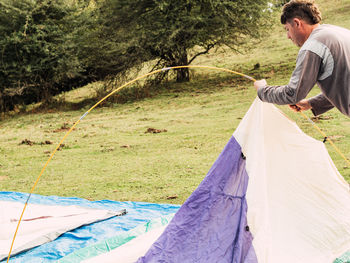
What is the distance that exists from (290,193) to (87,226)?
2.37 meters

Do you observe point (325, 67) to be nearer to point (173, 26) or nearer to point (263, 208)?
point (263, 208)

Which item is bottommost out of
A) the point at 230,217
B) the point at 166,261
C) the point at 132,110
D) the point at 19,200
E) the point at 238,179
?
the point at 132,110

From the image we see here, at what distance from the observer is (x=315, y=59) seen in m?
2.90

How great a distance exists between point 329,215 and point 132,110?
10.4 m

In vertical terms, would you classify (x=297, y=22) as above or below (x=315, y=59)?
above

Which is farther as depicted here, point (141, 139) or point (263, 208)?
point (141, 139)

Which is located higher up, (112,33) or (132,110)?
(112,33)

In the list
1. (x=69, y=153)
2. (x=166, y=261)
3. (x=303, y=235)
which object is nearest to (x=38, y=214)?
(x=166, y=261)

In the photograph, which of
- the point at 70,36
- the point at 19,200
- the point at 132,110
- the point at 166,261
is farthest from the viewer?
the point at 70,36

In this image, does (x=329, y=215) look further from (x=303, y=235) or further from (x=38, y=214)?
(x=38, y=214)

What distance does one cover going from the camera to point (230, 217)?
3402 mm

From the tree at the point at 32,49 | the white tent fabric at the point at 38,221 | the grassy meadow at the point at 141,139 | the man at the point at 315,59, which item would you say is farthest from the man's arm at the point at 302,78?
the tree at the point at 32,49

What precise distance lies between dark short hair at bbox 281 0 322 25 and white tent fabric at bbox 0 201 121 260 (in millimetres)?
3052

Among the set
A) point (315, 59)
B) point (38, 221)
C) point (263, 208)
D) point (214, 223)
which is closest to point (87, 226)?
point (38, 221)
